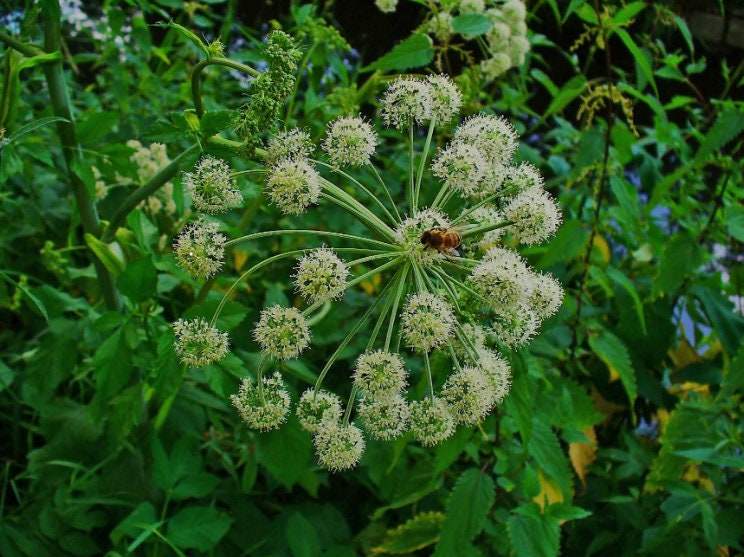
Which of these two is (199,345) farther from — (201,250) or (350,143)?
(350,143)

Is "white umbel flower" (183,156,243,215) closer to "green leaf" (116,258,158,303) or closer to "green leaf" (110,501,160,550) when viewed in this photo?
"green leaf" (116,258,158,303)

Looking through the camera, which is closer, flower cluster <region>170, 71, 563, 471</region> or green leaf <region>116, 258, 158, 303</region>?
flower cluster <region>170, 71, 563, 471</region>

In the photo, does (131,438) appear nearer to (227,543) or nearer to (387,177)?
(227,543)

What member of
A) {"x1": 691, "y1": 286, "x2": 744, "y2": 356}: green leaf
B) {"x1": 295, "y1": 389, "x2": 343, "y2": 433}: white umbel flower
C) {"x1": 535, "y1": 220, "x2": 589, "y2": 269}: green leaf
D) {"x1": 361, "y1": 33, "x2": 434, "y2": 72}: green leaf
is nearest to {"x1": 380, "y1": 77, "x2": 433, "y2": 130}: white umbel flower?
{"x1": 361, "y1": 33, "x2": 434, "y2": 72}: green leaf

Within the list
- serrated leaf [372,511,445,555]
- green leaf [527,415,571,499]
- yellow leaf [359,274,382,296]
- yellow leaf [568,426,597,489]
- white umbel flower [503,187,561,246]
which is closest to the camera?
white umbel flower [503,187,561,246]

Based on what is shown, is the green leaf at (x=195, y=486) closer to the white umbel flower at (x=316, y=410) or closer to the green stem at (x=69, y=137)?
the green stem at (x=69, y=137)

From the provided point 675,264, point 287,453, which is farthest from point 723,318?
point 287,453

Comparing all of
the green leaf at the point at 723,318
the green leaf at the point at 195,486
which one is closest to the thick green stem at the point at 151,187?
the green leaf at the point at 195,486
